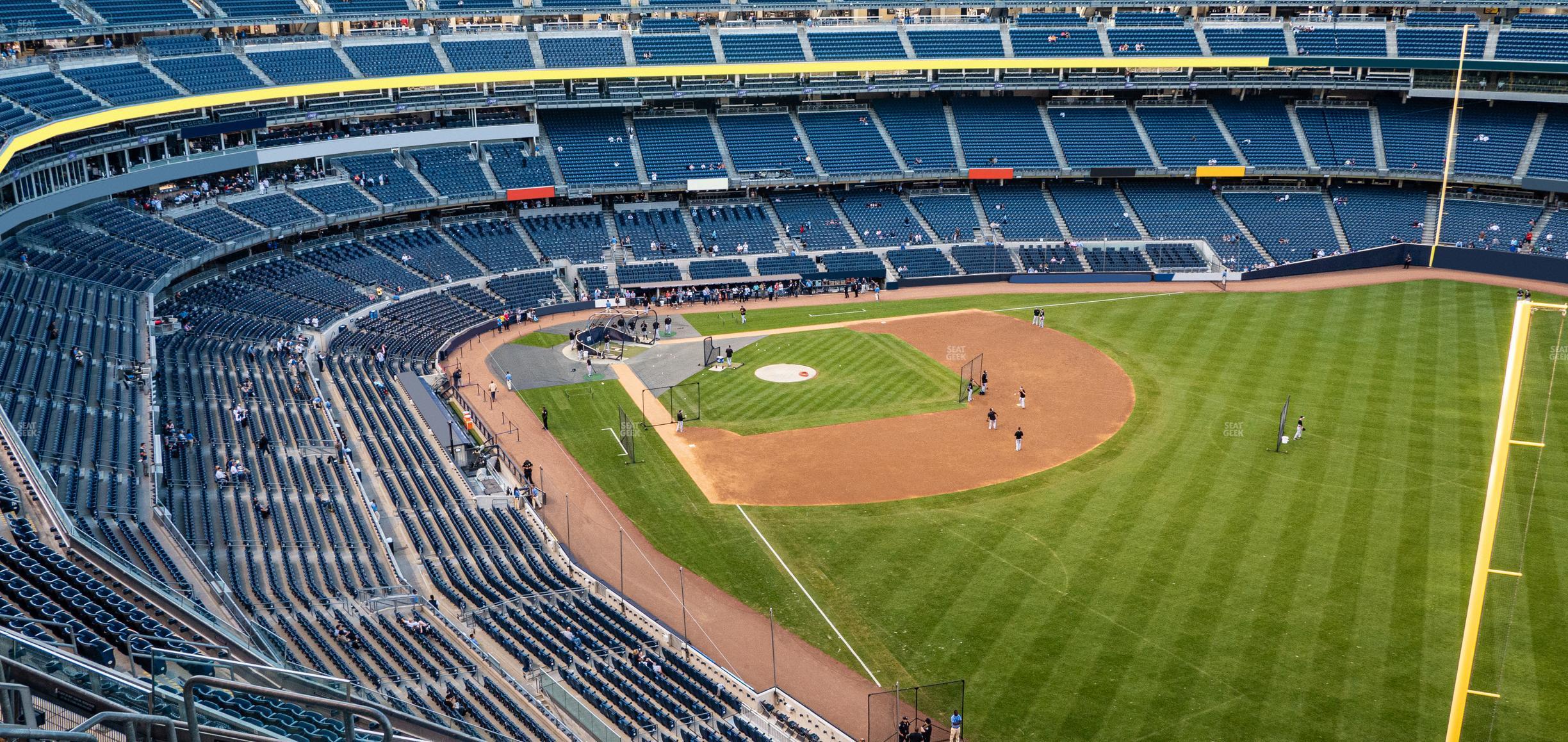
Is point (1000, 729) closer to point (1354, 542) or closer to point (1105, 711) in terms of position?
point (1105, 711)

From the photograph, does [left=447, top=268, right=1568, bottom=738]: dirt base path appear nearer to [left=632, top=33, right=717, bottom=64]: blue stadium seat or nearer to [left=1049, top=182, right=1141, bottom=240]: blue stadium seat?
[left=632, top=33, right=717, bottom=64]: blue stadium seat

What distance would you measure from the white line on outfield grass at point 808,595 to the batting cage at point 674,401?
8.63 m

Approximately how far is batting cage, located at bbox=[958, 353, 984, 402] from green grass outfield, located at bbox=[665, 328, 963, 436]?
33 cm

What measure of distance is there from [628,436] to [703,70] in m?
30.8

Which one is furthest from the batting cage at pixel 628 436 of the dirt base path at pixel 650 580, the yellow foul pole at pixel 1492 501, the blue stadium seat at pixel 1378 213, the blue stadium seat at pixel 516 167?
the blue stadium seat at pixel 1378 213

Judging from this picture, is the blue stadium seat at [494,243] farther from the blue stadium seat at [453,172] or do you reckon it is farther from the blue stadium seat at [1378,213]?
the blue stadium seat at [1378,213]

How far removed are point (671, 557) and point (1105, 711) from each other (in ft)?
43.3

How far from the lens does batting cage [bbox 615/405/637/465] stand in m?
40.8

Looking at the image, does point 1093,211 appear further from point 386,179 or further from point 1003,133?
point 386,179

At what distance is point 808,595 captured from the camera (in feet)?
102

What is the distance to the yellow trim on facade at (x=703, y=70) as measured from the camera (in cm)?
5647

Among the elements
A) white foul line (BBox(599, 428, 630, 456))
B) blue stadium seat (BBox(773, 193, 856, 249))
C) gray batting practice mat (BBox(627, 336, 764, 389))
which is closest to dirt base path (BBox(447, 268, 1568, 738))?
white foul line (BBox(599, 428, 630, 456))

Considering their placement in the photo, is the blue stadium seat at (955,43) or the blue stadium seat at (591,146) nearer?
the blue stadium seat at (591,146)

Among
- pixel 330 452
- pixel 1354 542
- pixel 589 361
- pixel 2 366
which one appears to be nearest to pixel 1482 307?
pixel 1354 542
